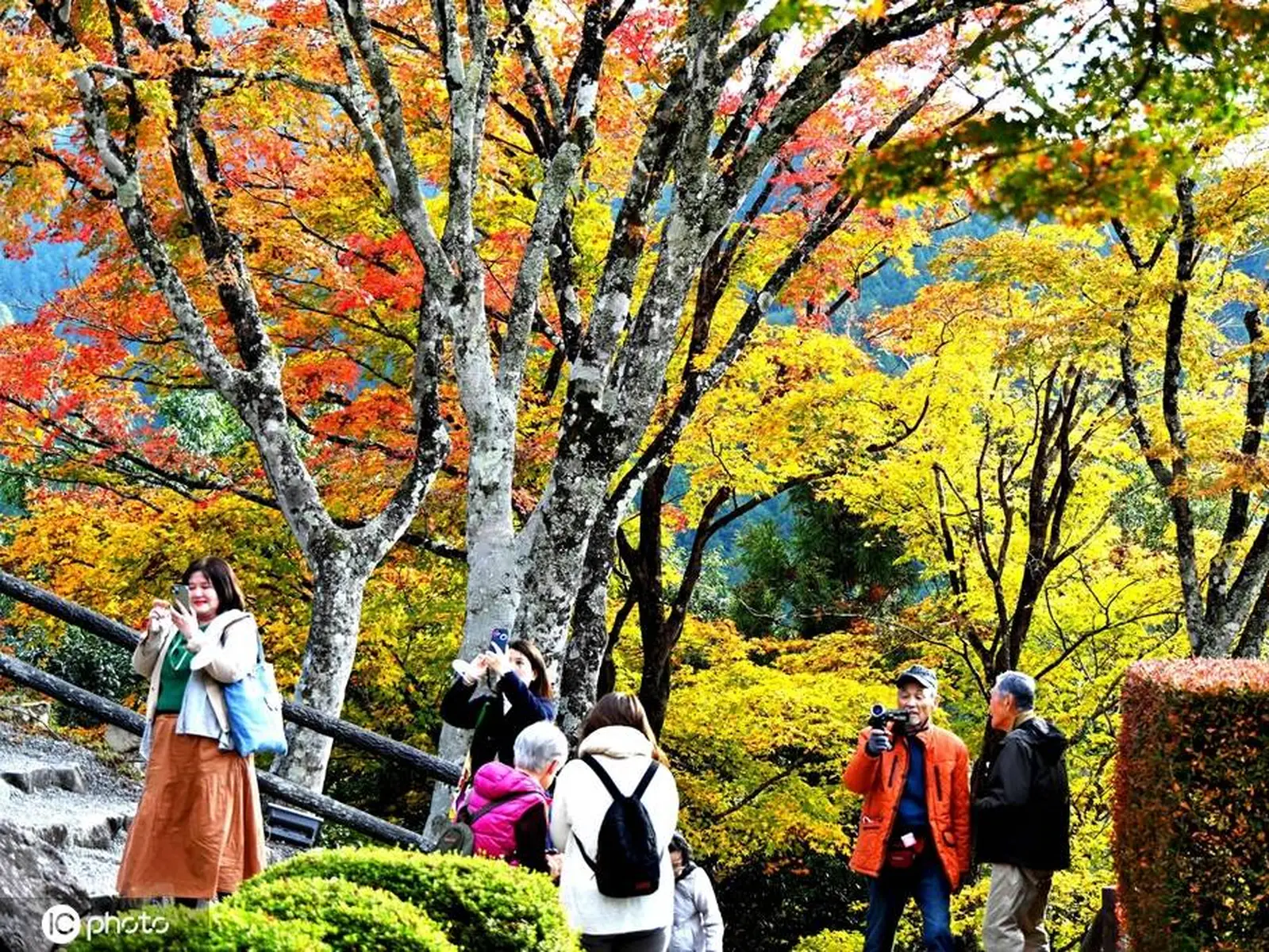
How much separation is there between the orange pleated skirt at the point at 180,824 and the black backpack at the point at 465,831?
0.93m

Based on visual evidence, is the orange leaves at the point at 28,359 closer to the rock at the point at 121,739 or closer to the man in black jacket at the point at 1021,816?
the rock at the point at 121,739

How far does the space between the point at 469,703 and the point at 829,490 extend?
10030 mm

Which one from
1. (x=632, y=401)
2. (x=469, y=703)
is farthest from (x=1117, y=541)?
(x=469, y=703)

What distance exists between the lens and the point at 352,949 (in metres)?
3.07

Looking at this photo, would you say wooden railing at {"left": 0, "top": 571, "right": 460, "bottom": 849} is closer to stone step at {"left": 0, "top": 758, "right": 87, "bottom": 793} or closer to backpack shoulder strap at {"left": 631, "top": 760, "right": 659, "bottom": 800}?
stone step at {"left": 0, "top": 758, "right": 87, "bottom": 793}

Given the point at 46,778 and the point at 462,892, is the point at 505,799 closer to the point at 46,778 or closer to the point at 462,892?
the point at 462,892

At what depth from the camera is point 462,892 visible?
356cm

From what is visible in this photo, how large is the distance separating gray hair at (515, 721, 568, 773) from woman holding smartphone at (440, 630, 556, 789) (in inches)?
30.7

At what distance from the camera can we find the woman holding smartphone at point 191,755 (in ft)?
16.1

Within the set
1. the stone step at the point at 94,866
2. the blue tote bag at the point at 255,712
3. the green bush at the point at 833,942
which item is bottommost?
the green bush at the point at 833,942

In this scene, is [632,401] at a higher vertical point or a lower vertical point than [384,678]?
higher

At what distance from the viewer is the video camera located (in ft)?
19.7

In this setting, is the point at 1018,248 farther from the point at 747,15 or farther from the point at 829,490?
the point at 829,490

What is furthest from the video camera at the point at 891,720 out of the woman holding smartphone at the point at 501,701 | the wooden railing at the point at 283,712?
the wooden railing at the point at 283,712
